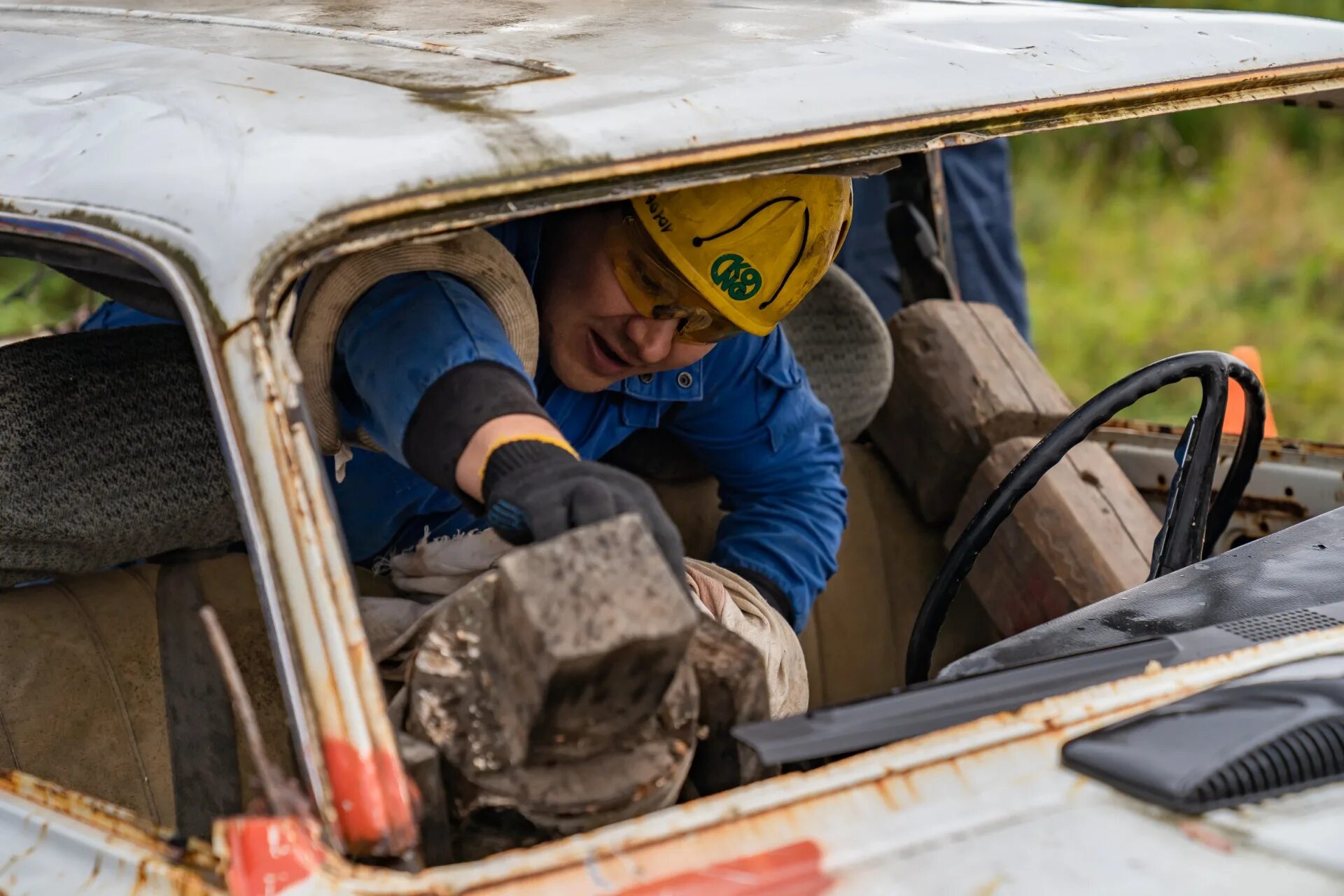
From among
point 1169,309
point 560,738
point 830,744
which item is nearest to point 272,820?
point 560,738

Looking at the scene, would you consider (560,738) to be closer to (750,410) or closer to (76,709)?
(76,709)

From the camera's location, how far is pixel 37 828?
122 cm

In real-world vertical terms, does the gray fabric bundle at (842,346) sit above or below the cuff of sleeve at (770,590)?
above

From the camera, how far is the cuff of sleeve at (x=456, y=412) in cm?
134

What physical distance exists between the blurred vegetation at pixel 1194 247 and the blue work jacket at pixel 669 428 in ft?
12.0

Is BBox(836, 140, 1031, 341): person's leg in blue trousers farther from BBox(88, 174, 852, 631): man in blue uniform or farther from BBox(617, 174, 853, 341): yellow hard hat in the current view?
BBox(617, 174, 853, 341): yellow hard hat

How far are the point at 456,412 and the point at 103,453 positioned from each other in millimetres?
549

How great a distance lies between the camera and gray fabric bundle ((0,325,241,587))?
162 cm

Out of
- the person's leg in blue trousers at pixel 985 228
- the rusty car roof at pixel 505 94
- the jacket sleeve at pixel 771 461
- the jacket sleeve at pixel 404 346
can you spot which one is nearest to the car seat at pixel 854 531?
the jacket sleeve at pixel 771 461

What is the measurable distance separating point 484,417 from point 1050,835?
2.02ft

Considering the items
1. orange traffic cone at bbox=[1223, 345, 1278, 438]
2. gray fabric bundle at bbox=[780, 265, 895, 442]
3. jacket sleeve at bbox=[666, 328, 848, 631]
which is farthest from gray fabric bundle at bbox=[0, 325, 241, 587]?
orange traffic cone at bbox=[1223, 345, 1278, 438]

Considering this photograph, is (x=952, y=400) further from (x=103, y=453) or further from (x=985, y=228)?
(x=985, y=228)

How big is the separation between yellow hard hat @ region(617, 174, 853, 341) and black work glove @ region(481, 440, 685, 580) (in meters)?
0.60

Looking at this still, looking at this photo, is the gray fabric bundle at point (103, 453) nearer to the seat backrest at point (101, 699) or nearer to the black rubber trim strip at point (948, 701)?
the seat backrest at point (101, 699)
